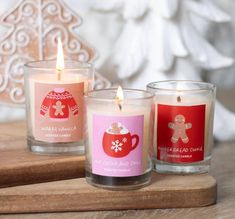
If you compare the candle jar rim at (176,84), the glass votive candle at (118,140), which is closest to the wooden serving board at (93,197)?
the glass votive candle at (118,140)

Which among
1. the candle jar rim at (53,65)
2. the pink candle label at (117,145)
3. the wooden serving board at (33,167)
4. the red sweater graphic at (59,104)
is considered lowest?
the wooden serving board at (33,167)

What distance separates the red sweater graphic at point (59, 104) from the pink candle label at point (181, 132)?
121 millimetres

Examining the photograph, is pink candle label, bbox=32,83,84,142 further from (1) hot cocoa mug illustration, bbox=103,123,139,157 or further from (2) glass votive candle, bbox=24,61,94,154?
(1) hot cocoa mug illustration, bbox=103,123,139,157

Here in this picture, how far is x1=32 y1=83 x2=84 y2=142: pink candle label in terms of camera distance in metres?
0.89

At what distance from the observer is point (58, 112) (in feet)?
2.93

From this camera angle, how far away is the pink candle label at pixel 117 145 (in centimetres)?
79

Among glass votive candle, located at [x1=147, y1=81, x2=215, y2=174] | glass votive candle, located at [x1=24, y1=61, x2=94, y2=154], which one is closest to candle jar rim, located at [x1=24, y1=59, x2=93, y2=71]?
glass votive candle, located at [x1=24, y1=61, x2=94, y2=154]

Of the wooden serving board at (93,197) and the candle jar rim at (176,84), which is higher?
the candle jar rim at (176,84)

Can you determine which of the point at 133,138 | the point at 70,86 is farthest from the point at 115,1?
the point at 133,138

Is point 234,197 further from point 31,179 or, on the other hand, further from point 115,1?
point 115,1

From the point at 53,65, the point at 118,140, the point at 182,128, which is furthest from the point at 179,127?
the point at 53,65

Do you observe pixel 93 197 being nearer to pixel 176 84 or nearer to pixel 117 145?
pixel 117 145

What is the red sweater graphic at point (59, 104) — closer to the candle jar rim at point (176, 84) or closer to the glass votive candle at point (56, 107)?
the glass votive candle at point (56, 107)

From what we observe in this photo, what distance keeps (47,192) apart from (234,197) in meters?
0.25
